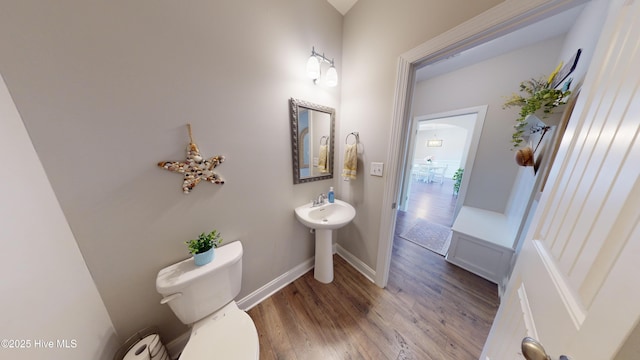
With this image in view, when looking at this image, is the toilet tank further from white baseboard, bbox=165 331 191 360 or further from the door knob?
the door knob

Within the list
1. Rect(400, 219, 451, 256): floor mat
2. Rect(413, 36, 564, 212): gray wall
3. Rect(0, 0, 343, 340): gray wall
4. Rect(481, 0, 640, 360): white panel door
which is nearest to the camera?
Rect(481, 0, 640, 360): white panel door

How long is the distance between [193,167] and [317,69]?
117cm

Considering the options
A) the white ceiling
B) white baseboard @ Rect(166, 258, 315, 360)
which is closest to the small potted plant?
white baseboard @ Rect(166, 258, 315, 360)

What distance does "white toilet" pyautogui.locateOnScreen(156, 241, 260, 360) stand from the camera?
33.8 inches

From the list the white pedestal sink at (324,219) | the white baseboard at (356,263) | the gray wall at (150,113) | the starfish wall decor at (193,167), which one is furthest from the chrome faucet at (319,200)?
the starfish wall decor at (193,167)

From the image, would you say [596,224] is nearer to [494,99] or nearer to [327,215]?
[327,215]

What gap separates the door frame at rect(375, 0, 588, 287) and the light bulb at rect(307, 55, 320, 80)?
0.62m

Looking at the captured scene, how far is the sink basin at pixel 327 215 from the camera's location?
4.64ft

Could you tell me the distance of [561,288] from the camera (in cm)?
46

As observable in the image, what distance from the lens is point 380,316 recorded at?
1375mm

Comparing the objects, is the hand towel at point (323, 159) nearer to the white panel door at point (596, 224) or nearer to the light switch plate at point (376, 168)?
the light switch plate at point (376, 168)

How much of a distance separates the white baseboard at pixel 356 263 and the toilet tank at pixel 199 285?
1.20 m

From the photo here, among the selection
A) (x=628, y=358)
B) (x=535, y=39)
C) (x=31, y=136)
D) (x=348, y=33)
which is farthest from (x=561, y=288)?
(x=535, y=39)

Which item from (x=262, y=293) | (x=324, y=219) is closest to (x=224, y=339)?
(x=262, y=293)
